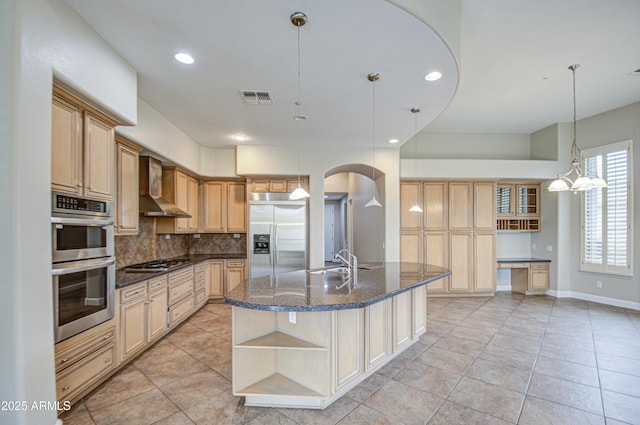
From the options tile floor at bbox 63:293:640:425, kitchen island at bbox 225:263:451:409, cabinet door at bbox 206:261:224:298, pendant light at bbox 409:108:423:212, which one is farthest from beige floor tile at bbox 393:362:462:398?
cabinet door at bbox 206:261:224:298

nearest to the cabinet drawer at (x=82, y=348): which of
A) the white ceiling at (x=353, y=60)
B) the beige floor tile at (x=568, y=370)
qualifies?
the white ceiling at (x=353, y=60)

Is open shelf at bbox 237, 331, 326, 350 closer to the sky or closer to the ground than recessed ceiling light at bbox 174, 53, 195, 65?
closer to the ground

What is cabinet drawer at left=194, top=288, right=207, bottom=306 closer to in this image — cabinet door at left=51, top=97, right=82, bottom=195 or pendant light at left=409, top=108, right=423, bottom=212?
cabinet door at left=51, top=97, right=82, bottom=195

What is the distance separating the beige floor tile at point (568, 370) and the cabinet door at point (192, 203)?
17.1 ft

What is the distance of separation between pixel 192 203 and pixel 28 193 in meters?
3.54

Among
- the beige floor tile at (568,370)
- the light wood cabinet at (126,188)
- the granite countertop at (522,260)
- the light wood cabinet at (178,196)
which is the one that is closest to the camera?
the beige floor tile at (568,370)

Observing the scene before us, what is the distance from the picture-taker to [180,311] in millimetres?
3979

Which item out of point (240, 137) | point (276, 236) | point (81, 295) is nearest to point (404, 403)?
point (81, 295)

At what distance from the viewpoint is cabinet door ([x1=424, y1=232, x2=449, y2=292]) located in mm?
5602

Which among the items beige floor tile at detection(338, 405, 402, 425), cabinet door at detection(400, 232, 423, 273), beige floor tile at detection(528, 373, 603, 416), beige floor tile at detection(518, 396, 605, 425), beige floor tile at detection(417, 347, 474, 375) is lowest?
beige floor tile at detection(417, 347, 474, 375)

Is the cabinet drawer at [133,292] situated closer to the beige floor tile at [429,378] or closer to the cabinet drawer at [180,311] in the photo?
the cabinet drawer at [180,311]

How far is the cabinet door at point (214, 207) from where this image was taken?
5402mm

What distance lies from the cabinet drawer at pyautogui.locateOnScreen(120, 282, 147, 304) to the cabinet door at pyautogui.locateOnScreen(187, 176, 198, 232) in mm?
2023

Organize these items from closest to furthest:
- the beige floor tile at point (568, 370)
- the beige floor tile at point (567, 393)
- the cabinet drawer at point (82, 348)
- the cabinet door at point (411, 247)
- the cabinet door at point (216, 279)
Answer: the cabinet drawer at point (82, 348), the beige floor tile at point (567, 393), the beige floor tile at point (568, 370), the cabinet door at point (216, 279), the cabinet door at point (411, 247)
